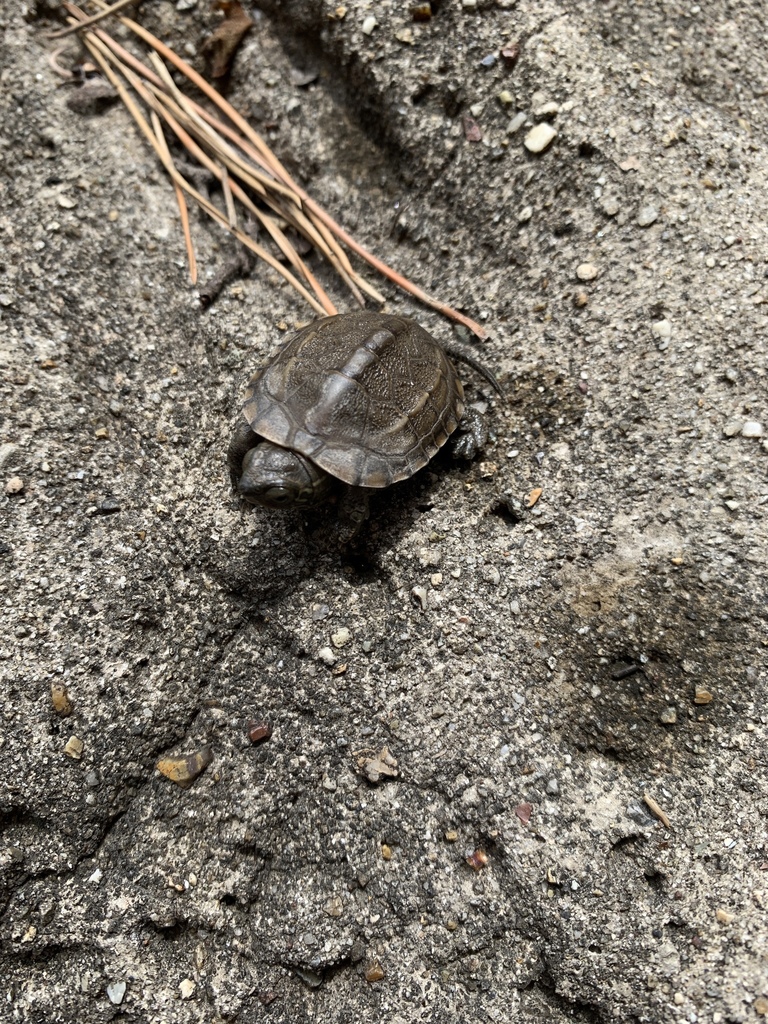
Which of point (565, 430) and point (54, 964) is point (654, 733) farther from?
point (54, 964)

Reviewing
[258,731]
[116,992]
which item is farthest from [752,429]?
[116,992]

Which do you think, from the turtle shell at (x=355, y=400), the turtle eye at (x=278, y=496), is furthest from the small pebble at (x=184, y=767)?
the turtle shell at (x=355, y=400)

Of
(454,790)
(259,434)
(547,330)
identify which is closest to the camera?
(454,790)

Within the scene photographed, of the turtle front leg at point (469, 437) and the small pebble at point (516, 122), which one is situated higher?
the small pebble at point (516, 122)

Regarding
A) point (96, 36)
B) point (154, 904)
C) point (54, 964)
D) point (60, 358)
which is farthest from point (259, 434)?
point (96, 36)

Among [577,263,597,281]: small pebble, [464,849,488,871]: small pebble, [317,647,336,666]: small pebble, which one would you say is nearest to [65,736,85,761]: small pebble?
[317,647,336,666]: small pebble

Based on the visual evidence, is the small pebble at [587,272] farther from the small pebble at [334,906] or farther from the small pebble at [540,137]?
the small pebble at [334,906]

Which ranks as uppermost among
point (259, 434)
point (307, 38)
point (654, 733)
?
point (307, 38)
